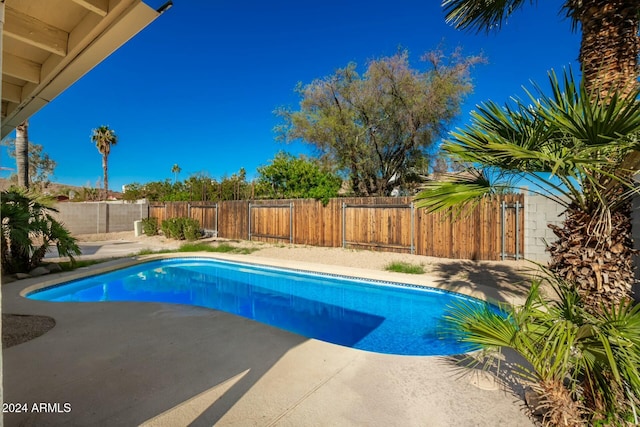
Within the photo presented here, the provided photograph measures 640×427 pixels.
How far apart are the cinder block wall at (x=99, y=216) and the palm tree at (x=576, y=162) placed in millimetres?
19023

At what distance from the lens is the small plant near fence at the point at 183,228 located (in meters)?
13.7

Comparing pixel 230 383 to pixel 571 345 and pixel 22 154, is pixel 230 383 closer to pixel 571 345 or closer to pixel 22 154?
pixel 571 345

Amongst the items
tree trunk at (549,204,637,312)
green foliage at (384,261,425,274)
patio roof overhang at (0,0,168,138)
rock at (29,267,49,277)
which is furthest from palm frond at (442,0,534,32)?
rock at (29,267,49,277)

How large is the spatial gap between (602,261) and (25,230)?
8586mm

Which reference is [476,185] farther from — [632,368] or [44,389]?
[44,389]

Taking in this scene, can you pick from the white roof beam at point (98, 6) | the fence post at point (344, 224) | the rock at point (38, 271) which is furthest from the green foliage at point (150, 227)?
the white roof beam at point (98, 6)

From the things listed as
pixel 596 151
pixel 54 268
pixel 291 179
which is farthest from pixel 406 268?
pixel 54 268

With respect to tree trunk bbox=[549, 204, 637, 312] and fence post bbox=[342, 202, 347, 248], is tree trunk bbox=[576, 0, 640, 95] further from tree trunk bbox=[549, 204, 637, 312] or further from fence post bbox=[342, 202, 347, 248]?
fence post bbox=[342, 202, 347, 248]

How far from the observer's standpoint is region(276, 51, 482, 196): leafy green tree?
506 inches

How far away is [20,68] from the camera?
2.77m

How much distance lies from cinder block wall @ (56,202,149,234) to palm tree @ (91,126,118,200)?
904 cm

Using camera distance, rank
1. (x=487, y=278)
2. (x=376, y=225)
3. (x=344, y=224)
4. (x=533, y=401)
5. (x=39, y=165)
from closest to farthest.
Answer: (x=533, y=401), (x=487, y=278), (x=376, y=225), (x=344, y=224), (x=39, y=165)

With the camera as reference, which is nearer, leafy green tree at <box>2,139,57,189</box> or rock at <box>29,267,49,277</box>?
rock at <box>29,267,49,277</box>

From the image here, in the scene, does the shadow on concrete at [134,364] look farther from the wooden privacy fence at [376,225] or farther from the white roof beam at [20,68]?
the wooden privacy fence at [376,225]
